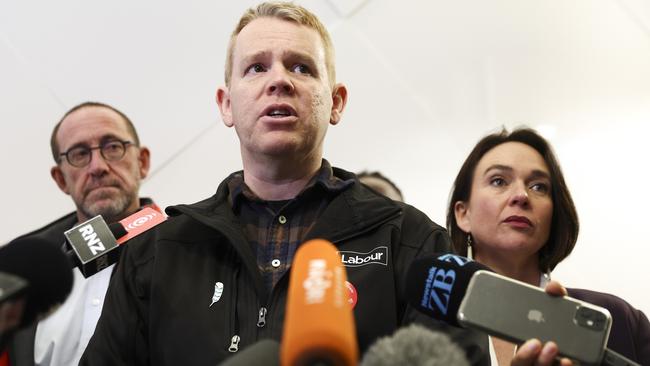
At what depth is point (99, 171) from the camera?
199cm

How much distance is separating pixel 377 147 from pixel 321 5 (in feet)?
2.00

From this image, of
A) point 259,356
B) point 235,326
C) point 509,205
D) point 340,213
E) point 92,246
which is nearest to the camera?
point 259,356

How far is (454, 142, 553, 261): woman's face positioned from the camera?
1750 millimetres

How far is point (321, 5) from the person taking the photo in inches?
112

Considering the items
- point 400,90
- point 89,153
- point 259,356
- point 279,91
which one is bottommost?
point 259,356

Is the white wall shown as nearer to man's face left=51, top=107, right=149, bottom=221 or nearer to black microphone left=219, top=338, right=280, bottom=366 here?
man's face left=51, top=107, right=149, bottom=221

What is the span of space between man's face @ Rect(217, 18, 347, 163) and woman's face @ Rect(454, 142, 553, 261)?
654 millimetres

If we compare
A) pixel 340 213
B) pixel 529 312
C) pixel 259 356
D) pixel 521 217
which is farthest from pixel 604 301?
pixel 259 356

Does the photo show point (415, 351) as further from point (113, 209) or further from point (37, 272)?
point (113, 209)

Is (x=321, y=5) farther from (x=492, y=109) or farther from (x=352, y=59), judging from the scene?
(x=492, y=109)

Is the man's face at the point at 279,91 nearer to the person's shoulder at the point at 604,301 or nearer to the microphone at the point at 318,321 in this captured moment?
the microphone at the point at 318,321

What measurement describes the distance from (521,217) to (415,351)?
130cm

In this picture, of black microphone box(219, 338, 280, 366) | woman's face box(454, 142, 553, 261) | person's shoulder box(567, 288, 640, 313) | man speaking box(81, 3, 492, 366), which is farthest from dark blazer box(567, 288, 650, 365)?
black microphone box(219, 338, 280, 366)

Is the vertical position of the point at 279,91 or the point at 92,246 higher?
the point at 279,91
